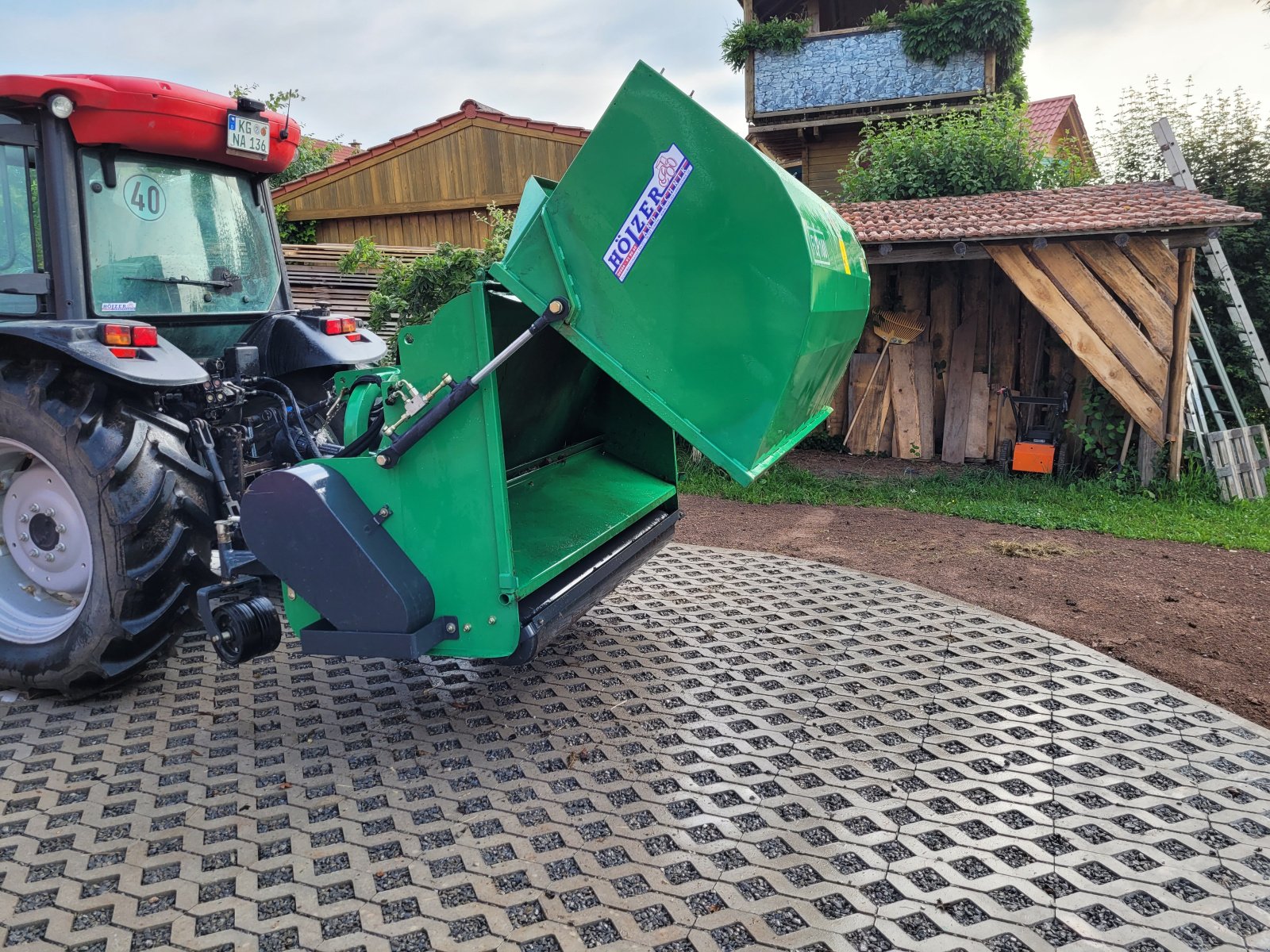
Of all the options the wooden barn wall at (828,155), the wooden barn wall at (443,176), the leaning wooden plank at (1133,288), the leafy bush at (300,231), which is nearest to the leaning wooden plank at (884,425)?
the leaning wooden plank at (1133,288)

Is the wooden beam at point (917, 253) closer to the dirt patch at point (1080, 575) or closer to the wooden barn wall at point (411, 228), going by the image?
the dirt patch at point (1080, 575)

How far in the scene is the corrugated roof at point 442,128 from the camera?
12.6 m

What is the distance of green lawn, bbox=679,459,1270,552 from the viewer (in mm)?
6695

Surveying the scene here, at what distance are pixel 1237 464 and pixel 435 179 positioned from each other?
35.9 ft

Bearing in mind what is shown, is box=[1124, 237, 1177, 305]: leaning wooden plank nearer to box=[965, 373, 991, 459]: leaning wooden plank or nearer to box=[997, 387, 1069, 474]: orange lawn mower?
box=[997, 387, 1069, 474]: orange lawn mower

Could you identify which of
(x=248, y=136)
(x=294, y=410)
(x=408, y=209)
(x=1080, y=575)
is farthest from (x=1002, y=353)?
(x=408, y=209)

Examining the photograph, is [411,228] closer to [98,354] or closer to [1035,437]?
[1035,437]

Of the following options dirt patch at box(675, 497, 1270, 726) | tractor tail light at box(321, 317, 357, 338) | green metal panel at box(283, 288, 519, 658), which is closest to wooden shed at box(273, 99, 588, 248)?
dirt patch at box(675, 497, 1270, 726)

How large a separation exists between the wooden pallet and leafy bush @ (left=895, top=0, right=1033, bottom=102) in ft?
28.3

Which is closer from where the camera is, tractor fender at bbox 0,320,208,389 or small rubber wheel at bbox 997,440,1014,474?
tractor fender at bbox 0,320,208,389

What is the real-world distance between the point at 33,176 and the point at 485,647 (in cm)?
274

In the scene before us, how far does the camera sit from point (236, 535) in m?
3.66

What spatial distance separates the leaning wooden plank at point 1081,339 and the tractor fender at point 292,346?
5904 millimetres

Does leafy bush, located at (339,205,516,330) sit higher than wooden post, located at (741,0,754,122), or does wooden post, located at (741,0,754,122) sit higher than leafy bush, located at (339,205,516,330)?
wooden post, located at (741,0,754,122)
